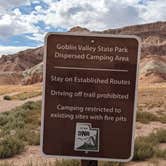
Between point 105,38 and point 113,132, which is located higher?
point 105,38

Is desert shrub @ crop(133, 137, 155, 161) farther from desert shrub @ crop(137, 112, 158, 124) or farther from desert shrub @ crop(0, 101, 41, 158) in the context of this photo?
desert shrub @ crop(137, 112, 158, 124)

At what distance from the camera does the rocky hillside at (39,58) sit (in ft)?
374

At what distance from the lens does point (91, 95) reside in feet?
18.7

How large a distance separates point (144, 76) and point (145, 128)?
7761 cm

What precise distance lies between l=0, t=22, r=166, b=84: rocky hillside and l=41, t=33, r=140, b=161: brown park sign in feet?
307

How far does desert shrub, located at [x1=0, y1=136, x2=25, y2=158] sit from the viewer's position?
11.9 meters

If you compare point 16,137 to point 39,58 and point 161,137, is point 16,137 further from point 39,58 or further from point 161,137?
point 39,58

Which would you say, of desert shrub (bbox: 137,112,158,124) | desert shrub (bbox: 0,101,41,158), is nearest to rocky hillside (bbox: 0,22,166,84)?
desert shrub (bbox: 137,112,158,124)

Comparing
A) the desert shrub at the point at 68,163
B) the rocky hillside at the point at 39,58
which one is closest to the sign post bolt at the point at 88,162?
the desert shrub at the point at 68,163

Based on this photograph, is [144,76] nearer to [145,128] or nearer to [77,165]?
[145,128]

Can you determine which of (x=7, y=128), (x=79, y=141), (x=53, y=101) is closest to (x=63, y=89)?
(x=53, y=101)

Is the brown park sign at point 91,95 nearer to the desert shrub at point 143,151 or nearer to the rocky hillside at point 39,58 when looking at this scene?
the desert shrub at point 143,151

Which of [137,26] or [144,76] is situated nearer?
[144,76]

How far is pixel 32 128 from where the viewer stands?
18.2m
